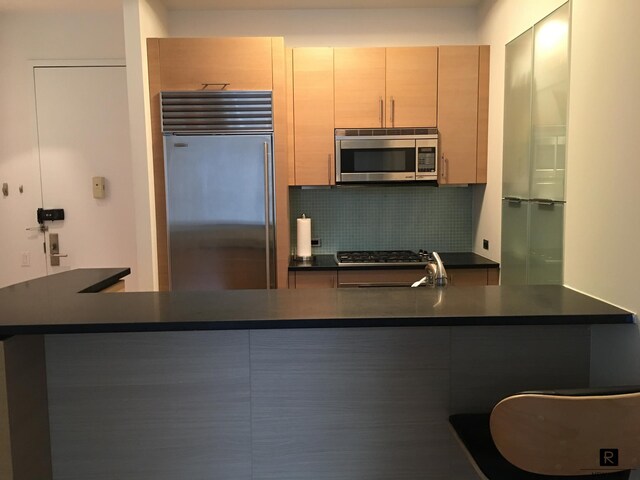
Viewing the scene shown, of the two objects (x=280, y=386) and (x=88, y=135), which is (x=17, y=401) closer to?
(x=280, y=386)

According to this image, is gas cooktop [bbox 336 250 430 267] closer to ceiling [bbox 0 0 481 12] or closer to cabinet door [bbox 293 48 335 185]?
cabinet door [bbox 293 48 335 185]

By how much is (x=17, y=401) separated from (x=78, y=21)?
3.04 m

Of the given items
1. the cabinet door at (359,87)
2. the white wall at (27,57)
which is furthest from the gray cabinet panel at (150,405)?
the white wall at (27,57)

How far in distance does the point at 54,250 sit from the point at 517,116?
3359mm

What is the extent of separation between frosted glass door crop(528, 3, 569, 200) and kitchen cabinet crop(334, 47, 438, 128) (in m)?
0.91

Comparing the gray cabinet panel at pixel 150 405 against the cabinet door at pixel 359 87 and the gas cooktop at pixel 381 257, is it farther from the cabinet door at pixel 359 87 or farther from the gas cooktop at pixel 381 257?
the cabinet door at pixel 359 87

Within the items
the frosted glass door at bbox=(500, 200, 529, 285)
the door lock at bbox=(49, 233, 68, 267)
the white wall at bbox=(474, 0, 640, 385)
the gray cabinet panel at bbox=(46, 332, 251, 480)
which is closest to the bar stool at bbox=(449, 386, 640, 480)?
the white wall at bbox=(474, 0, 640, 385)

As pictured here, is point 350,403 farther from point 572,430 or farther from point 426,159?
point 426,159

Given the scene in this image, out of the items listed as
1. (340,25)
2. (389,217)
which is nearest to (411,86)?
(340,25)

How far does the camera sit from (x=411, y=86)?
10.7 ft

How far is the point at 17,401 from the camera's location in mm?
1416

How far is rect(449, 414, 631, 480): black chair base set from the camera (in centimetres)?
122

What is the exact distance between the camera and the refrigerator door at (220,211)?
3.10 m

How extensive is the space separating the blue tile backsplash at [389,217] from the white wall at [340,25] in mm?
1078
